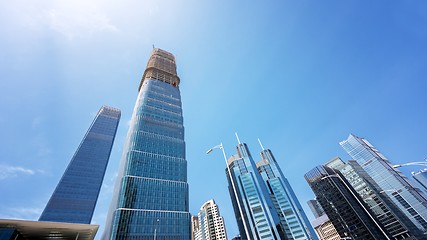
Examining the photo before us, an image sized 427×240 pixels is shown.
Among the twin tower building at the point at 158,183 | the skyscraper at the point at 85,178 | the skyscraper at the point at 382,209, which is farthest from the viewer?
the skyscraper at the point at 85,178

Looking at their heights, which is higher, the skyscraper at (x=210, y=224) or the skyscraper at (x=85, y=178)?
the skyscraper at (x=85, y=178)

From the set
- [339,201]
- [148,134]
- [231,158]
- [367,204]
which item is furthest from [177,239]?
[367,204]

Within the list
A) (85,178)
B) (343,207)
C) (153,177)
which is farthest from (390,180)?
(85,178)

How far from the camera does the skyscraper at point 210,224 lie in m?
123

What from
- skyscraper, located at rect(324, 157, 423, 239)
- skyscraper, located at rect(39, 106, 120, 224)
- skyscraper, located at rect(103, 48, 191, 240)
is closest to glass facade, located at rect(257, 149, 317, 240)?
skyscraper, located at rect(324, 157, 423, 239)

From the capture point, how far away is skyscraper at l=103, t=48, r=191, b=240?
68.1 m

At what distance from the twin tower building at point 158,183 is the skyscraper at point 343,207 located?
24249mm

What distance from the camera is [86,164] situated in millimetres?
142125

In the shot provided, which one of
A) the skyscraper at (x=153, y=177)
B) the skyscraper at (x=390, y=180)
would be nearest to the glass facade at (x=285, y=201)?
the skyscraper at (x=153, y=177)

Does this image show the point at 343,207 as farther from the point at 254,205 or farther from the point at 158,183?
the point at 158,183

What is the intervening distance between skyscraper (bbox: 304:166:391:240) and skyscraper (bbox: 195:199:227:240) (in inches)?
2462

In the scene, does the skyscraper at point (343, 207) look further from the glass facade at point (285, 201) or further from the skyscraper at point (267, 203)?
the skyscraper at point (267, 203)

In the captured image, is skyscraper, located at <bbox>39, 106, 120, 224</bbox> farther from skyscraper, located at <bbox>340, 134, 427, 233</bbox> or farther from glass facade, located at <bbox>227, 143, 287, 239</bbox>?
skyscraper, located at <bbox>340, 134, 427, 233</bbox>

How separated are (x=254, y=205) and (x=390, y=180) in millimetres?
122126
